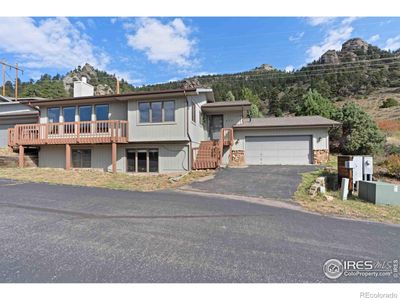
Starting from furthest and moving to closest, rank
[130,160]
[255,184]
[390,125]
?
[390,125]
[130,160]
[255,184]

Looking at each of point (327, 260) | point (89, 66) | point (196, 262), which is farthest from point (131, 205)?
point (89, 66)

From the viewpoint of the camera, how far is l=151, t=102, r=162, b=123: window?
43.9ft

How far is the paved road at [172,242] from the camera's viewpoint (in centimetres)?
300

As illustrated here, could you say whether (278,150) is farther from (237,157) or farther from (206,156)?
(206,156)

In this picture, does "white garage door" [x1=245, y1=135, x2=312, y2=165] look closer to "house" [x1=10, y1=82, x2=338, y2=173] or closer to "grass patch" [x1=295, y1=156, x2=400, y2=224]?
"house" [x1=10, y1=82, x2=338, y2=173]

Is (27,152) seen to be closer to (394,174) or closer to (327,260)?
(327,260)

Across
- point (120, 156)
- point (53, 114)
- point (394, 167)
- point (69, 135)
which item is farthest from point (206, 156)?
point (53, 114)

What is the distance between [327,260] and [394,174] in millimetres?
10499

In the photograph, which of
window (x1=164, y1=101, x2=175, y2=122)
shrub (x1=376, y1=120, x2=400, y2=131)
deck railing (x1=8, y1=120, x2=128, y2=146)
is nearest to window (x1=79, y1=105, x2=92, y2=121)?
deck railing (x1=8, y1=120, x2=128, y2=146)

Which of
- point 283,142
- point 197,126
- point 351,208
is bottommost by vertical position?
point 351,208

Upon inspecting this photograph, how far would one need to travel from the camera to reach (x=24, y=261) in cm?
323

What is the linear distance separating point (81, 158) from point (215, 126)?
9886mm

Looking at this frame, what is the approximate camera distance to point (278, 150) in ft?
54.9
